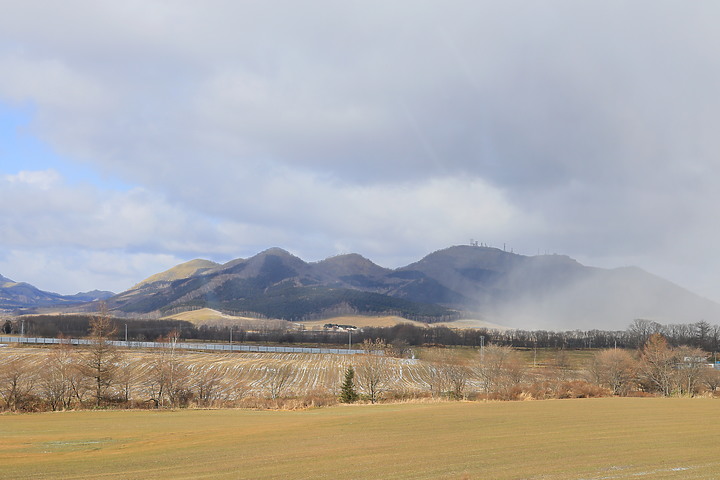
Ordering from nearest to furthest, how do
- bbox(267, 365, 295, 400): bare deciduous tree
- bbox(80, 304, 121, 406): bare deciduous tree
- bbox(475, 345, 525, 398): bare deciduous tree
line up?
bbox(80, 304, 121, 406): bare deciduous tree → bbox(475, 345, 525, 398): bare deciduous tree → bbox(267, 365, 295, 400): bare deciduous tree

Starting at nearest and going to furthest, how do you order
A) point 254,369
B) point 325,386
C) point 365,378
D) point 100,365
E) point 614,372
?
1. point 100,365
2. point 614,372
3. point 365,378
4. point 325,386
5. point 254,369

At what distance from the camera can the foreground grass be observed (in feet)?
62.5

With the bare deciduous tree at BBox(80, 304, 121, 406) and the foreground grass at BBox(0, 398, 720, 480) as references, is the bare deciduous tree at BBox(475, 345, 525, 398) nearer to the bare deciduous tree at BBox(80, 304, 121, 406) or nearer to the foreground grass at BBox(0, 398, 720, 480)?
the foreground grass at BBox(0, 398, 720, 480)

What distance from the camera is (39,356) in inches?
4759

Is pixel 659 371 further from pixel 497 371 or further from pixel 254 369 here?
pixel 254 369

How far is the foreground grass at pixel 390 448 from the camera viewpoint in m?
19.0

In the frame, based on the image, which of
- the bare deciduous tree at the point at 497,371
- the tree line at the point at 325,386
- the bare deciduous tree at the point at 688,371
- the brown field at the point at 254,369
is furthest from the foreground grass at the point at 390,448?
the bare deciduous tree at the point at 688,371

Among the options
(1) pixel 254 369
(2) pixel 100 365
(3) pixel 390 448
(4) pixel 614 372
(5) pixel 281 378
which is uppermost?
(3) pixel 390 448

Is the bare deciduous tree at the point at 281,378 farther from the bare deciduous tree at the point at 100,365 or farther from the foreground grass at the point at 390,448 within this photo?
the foreground grass at the point at 390,448

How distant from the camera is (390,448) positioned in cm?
2452

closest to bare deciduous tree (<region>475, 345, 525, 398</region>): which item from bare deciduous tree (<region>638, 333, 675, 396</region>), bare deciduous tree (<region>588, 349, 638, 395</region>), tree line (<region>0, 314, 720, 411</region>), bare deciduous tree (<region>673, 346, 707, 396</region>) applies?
tree line (<region>0, 314, 720, 411</region>)

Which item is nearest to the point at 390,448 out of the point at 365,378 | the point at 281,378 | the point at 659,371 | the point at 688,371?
the point at 365,378

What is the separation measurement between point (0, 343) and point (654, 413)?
536 feet

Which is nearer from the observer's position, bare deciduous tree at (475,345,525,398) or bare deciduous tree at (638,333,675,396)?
bare deciduous tree at (475,345,525,398)
